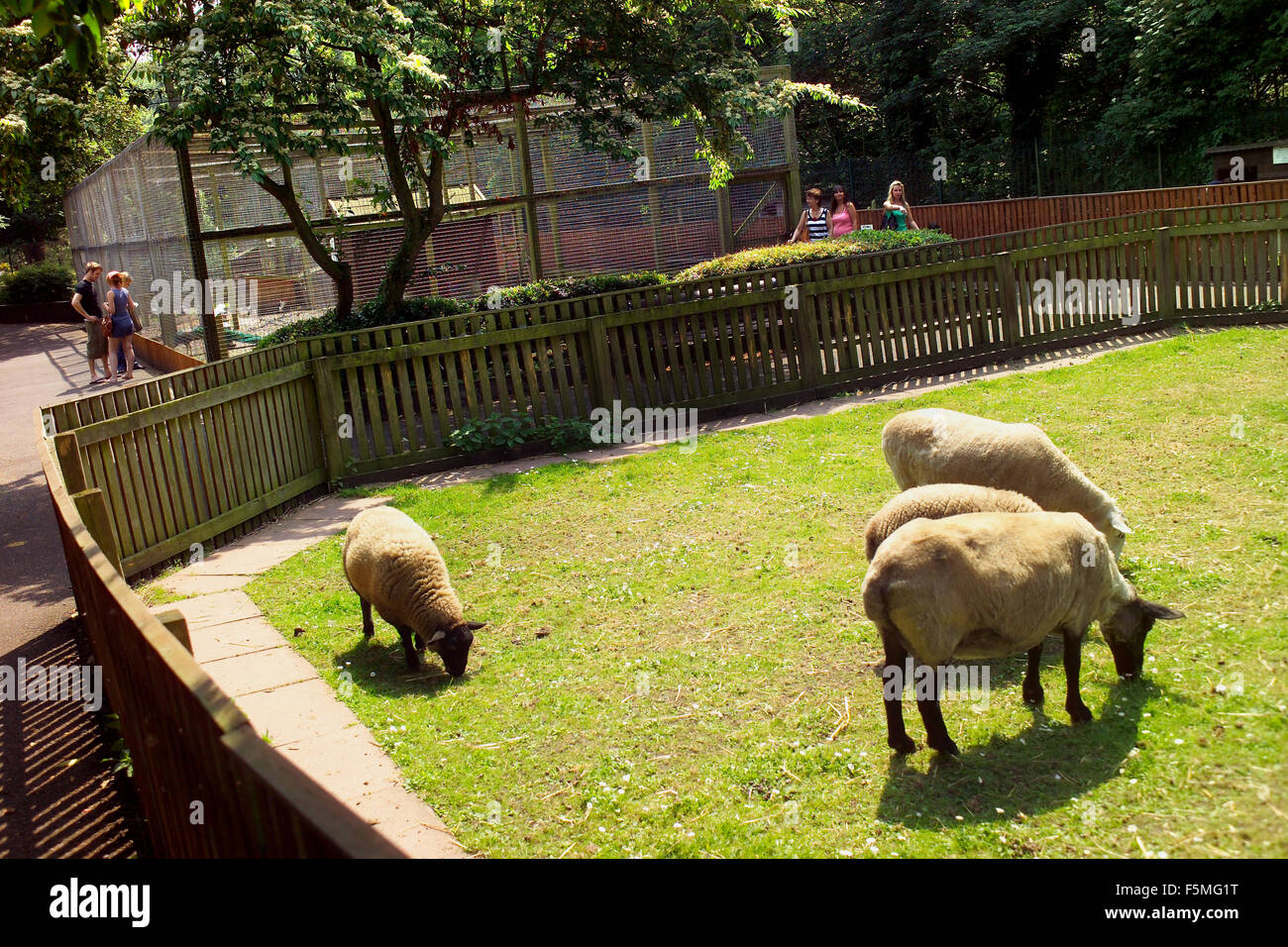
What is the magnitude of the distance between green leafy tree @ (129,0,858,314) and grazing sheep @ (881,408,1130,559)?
749 centimetres

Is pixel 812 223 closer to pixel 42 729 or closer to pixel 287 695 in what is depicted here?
pixel 287 695

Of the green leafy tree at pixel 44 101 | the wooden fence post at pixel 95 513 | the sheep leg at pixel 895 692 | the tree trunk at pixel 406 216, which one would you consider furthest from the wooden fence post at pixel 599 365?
the sheep leg at pixel 895 692

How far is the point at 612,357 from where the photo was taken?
41.5 feet

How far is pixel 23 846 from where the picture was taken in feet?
16.5

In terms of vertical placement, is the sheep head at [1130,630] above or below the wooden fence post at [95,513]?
below

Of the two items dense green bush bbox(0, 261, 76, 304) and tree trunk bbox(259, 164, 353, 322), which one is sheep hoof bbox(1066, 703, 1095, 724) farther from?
dense green bush bbox(0, 261, 76, 304)

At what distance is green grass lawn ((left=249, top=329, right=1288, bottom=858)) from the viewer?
15.0 ft

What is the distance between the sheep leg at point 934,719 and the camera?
198 inches

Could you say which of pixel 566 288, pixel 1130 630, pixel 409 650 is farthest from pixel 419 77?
pixel 1130 630

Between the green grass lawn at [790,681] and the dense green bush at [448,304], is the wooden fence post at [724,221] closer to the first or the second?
the dense green bush at [448,304]

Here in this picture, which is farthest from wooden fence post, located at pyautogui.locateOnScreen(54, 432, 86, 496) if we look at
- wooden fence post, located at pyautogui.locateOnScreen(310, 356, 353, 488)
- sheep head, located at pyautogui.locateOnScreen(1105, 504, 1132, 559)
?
sheep head, located at pyautogui.locateOnScreen(1105, 504, 1132, 559)

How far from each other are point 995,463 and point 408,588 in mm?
3826

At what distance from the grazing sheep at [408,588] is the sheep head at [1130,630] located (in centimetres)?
365

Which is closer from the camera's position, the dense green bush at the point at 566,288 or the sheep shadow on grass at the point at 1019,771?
the sheep shadow on grass at the point at 1019,771
